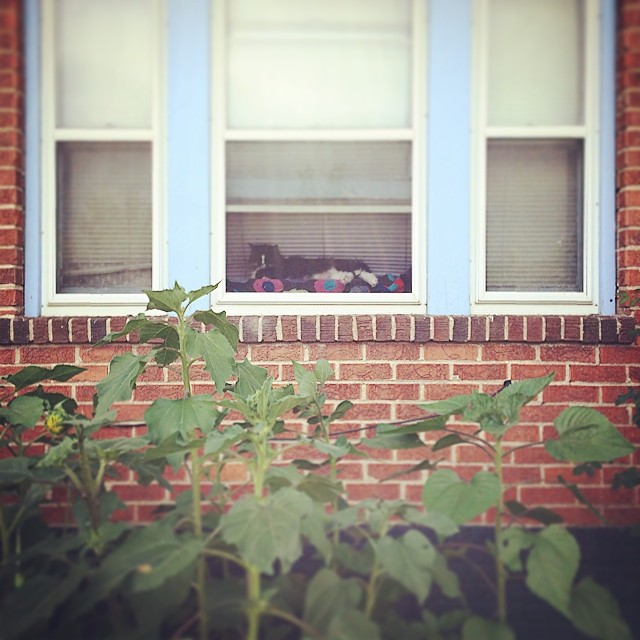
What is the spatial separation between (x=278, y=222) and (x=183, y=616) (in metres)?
2.13

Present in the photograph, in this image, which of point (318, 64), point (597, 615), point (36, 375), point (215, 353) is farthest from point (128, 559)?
point (318, 64)

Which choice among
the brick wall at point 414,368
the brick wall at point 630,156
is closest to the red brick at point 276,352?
the brick wall at point 414,368

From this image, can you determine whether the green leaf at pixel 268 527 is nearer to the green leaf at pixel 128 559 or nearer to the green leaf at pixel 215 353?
the green leaf at pixel 128 559

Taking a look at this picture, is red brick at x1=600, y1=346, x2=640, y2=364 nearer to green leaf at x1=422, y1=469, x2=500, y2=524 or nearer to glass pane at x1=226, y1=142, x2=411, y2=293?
glass pane at x1=226, y1=142, x2=411, y2=293

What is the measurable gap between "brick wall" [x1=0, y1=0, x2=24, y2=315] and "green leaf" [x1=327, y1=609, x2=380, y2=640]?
2398mm

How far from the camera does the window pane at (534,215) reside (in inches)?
142

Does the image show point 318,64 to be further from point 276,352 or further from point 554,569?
point 554,569

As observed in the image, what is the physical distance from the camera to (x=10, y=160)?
349 centimetres

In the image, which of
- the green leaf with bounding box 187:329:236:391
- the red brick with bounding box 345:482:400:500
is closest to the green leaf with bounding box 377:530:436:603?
the green leaf with bounding box 187:329:236:391

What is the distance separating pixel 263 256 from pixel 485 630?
7.24 ft

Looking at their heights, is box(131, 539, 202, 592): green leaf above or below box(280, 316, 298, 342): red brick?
below

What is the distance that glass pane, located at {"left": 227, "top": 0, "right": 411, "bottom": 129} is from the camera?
11.8 ft

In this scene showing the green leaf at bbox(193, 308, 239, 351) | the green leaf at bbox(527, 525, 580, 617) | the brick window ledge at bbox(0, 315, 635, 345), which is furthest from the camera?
the brick window ledge at bbox(0, 315, 635, 345)

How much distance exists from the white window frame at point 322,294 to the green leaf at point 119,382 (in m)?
1.39
